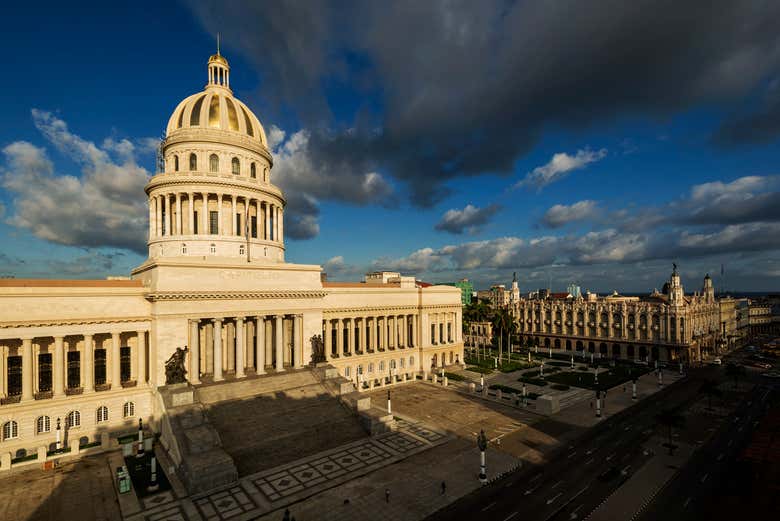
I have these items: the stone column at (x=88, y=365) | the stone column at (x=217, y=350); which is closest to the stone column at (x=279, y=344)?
the stone column at (x=217, y=350)

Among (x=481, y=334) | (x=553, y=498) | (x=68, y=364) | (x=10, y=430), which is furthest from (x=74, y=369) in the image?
(x=481, y=334)

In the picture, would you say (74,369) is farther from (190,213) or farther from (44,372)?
(190,213)

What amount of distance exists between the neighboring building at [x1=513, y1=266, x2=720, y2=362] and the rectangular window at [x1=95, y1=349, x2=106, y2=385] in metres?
91.7

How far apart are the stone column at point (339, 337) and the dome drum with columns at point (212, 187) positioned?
1431cm

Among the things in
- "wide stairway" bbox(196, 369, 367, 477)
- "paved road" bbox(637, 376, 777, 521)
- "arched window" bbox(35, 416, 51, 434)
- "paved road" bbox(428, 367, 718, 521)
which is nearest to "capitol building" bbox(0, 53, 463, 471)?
"arched window" bbox(35, 416, 51, 434)

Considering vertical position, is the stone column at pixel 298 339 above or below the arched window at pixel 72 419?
above

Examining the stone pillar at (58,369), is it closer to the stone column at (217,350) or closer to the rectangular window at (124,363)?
the rectangular window at (124,363)

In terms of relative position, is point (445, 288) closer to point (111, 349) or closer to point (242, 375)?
point (242, 375)

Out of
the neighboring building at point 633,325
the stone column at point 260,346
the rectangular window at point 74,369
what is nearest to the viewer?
the rectangular window at point 74,369

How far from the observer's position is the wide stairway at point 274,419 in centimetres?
3550

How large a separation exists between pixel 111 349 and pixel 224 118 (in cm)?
3542

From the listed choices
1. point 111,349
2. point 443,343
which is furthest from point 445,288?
point 111,349

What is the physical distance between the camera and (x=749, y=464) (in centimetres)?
3409

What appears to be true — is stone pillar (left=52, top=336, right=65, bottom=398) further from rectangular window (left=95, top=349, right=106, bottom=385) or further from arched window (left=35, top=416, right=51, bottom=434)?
rectangular window (left=95, top=349, right=106, bottom=385)
